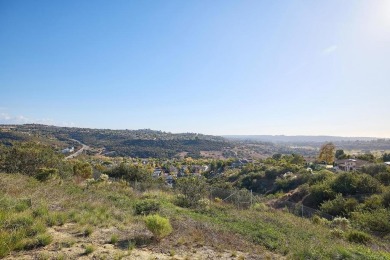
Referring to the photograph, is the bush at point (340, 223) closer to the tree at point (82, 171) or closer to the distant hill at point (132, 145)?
the tree at point (82, 171)

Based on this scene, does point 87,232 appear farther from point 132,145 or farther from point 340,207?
point 132,145

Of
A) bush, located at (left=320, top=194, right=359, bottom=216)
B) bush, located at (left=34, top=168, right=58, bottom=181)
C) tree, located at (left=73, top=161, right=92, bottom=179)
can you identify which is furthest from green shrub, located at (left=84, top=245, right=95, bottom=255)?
tree, located at (left=73, top=161, right=92, bottom=179)

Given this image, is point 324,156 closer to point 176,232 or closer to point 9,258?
point 176,232

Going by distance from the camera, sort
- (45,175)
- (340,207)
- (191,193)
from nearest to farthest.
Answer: (191,193) < (45,175) < (340,207)

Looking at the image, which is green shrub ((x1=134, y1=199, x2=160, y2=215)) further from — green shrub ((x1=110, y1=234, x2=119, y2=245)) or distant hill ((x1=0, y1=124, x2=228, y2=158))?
distant hill ((x1=0, y1=124, x2=228, y2=158))

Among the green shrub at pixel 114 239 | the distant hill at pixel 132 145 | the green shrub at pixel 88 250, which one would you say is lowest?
the distant hill at pixel 132 145

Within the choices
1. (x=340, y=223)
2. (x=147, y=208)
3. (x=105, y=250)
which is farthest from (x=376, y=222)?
(x=105, y=250)

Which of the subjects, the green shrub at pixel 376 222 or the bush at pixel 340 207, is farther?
the bush at pixel 340 207

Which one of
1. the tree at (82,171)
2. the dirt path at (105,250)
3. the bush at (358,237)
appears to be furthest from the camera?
the tree at (82,171)

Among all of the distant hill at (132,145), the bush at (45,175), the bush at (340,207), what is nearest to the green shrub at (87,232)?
the bush at (45,175)

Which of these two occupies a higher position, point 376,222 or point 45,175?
point 45,175

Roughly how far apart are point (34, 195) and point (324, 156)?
180 ft

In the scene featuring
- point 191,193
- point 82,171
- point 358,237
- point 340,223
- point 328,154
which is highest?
point 191,193

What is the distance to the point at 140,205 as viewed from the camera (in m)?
10.5
